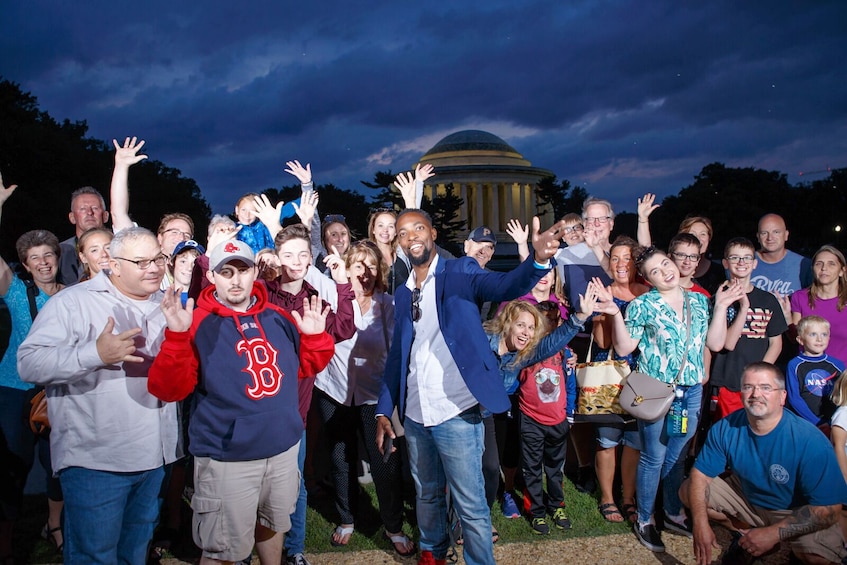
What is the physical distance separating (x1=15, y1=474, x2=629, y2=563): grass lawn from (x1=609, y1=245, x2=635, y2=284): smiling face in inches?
81.4

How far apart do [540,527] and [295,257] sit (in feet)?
9.72

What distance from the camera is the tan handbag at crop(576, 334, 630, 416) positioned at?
509cm

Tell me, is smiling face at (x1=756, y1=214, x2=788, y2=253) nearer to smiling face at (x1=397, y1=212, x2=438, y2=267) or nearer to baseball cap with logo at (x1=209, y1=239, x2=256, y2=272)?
smiling face at (x1=397, y1=212, x2=438, y2=267)

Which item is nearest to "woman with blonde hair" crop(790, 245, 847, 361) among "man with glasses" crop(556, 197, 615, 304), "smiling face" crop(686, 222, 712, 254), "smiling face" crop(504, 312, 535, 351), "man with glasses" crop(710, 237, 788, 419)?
"man with glasses" crop(710, 237, 788, 419)

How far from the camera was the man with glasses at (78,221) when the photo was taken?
5.62 meters

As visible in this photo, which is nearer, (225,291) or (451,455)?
(225,291)

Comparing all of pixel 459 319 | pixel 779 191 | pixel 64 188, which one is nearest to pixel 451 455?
pixel 459 319

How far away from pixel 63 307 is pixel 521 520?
3.89 meters

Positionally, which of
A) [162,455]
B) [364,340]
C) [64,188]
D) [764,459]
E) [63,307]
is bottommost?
[764,459]

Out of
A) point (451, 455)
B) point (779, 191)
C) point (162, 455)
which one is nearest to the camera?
point (162, 455)

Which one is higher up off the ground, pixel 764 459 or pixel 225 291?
pixel 225 291

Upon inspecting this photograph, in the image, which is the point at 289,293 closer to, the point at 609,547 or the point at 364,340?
the point at 364,340

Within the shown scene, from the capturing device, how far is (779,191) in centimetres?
4988

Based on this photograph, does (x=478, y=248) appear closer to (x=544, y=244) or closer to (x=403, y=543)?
(x=544, y=244)
